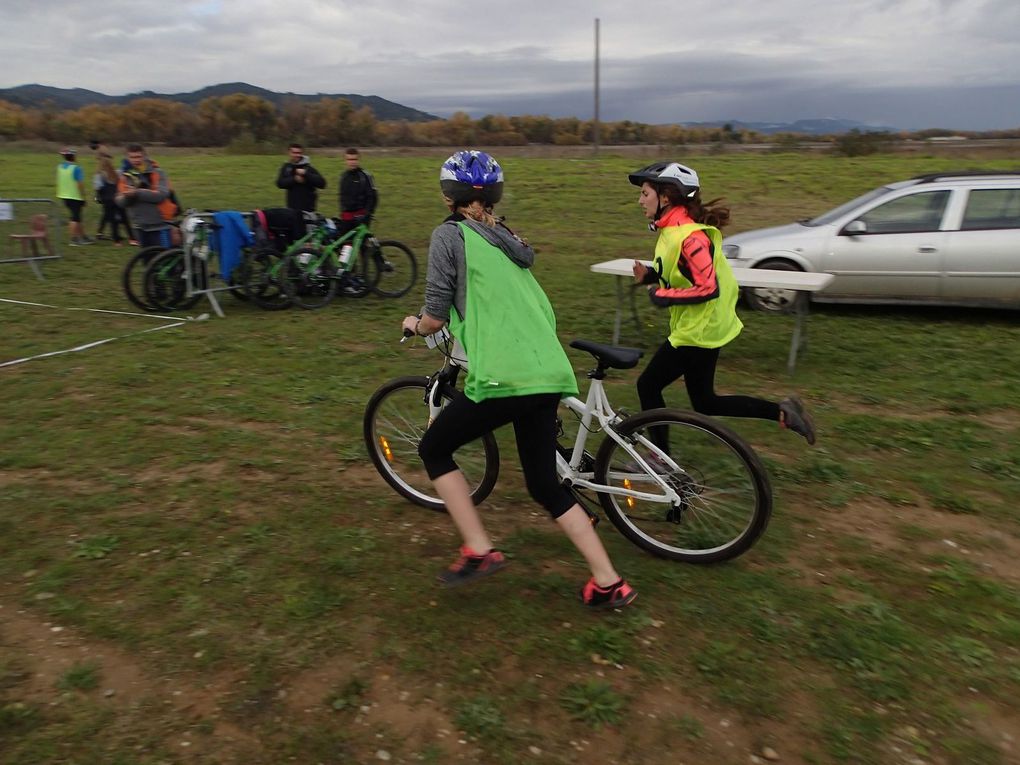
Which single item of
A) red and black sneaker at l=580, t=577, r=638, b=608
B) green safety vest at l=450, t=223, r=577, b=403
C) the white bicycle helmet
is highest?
the white bicycle helmet

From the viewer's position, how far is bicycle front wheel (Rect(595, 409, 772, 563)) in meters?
3.36

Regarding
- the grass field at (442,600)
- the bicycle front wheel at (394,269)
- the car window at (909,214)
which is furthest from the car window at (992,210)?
the bicycle front wheel at (394,269)

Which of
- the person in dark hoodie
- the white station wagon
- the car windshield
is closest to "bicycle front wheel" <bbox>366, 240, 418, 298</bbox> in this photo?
the white station wagon

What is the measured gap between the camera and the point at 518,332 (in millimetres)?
2996

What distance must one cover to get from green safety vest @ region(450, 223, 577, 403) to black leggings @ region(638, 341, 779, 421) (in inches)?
48.6

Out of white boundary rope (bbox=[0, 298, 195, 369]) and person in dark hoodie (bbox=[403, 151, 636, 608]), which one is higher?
person in dark hoodie (bbox=[403, 151, 636, 608])

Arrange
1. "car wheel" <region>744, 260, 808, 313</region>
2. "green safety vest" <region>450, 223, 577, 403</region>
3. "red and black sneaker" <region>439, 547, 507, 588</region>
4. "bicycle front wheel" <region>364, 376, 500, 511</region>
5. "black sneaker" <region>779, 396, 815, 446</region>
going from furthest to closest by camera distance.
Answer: "car wheel" <region>744, 260, 808, 313</region> < "bicycle front wheel" <region>364, 376, 500, 511</region> < "black sneaker" <region>779, 396, 815, 446</region> < "red and black sneaker" <region>439, 547, 507, 588</region> < "green safety vest" <region>450, 223, 577, 403</region>

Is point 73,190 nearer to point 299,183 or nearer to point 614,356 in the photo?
point 299,183

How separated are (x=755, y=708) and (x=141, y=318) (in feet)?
26.3

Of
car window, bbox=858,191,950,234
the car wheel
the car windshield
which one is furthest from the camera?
the car windshield

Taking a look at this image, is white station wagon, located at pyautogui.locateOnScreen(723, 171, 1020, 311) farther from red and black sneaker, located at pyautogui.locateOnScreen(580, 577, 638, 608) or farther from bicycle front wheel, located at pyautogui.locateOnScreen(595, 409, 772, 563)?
red and black sneaker, located at pyautogui.locateOnScreen(580, 577, 638, 608)

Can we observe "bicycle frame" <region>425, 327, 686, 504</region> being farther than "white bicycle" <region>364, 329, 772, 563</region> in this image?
Yes

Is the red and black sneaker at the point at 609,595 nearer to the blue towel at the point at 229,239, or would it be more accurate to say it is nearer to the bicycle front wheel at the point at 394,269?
the blue towel at the point at 229,239

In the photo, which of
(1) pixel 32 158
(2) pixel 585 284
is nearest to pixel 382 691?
(2) pixel 585 284
